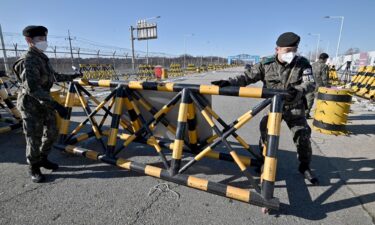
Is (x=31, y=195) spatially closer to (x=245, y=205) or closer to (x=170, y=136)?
(x=170, y=136)

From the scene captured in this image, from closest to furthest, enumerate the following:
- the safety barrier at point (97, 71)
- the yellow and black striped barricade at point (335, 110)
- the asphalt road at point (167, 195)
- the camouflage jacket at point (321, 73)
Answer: the asphalt road at point (167, 195), the yellow and black striped barricade at point (335, 110), the camouflage jacket at point (321, 73), the safety barrier at point (97, 71)

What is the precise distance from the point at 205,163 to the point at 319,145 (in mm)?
2556

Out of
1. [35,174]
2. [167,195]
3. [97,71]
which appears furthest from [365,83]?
[97,71]

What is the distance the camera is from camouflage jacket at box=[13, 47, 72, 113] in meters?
2.96

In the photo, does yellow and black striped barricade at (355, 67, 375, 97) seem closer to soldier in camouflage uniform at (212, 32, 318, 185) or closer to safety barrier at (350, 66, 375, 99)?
safety barrier at (350, 66, 375, 99)

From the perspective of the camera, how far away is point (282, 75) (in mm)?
3234

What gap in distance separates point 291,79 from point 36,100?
3446 millimetres

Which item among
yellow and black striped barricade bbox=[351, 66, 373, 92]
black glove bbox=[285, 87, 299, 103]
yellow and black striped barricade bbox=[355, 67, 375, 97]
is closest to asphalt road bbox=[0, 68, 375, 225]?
black glove bbox=[285, 87, 299, 103]

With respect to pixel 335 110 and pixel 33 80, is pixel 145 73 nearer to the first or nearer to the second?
pixel 335 110

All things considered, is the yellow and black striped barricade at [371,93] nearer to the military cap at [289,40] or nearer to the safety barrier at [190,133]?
the military cap at [289,40]

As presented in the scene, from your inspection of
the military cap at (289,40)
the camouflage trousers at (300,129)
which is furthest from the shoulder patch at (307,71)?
the camouflage trousers at (300,129)

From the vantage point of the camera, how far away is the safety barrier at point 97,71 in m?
19.2

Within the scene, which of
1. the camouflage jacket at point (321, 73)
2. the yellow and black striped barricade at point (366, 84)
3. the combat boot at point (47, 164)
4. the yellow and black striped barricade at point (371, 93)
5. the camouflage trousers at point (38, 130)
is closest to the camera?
the camouflage trousers at point (38, 130)

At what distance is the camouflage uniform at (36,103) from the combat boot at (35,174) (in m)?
0.07
